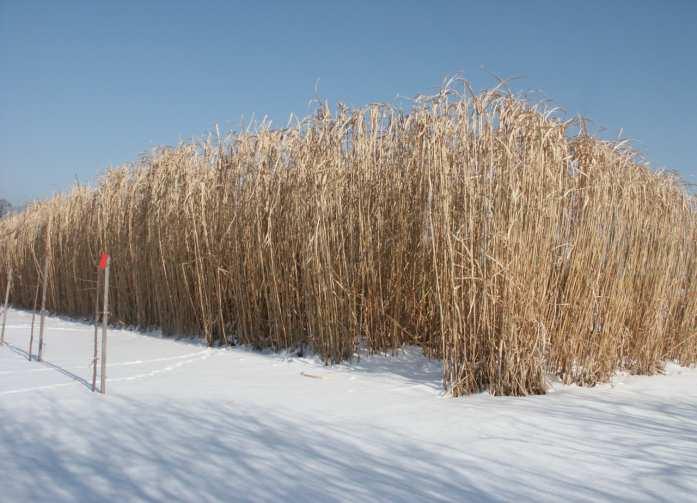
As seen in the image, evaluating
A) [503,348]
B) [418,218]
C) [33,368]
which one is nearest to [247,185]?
[418,218]

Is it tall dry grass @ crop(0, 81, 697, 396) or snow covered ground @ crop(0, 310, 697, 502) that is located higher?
tall dry grass @ crop(0, 81, 697, 396)

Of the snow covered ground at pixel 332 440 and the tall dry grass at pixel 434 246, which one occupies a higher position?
the tall dry grass at pixel 434 246

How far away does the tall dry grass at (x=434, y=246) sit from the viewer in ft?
10.0

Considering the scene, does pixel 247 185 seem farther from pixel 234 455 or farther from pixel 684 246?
pixel 684 246

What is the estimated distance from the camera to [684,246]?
15.9 feet

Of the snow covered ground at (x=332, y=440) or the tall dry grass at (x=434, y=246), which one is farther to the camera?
the tall dry grass at (x=434, y=246)

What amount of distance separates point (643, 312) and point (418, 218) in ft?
6.08

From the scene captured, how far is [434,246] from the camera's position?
3.12 metres

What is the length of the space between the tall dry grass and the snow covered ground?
1.23 ft

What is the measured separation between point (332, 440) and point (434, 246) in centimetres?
125

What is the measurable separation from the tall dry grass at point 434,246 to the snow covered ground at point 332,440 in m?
0.38

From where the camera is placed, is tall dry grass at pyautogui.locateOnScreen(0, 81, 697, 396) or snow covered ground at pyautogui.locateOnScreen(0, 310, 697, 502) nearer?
snow covered ground at pyautogui.locateOnScreen(0, 310, 697, 502)

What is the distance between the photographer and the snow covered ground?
70.5 inches

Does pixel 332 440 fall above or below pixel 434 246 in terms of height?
below
